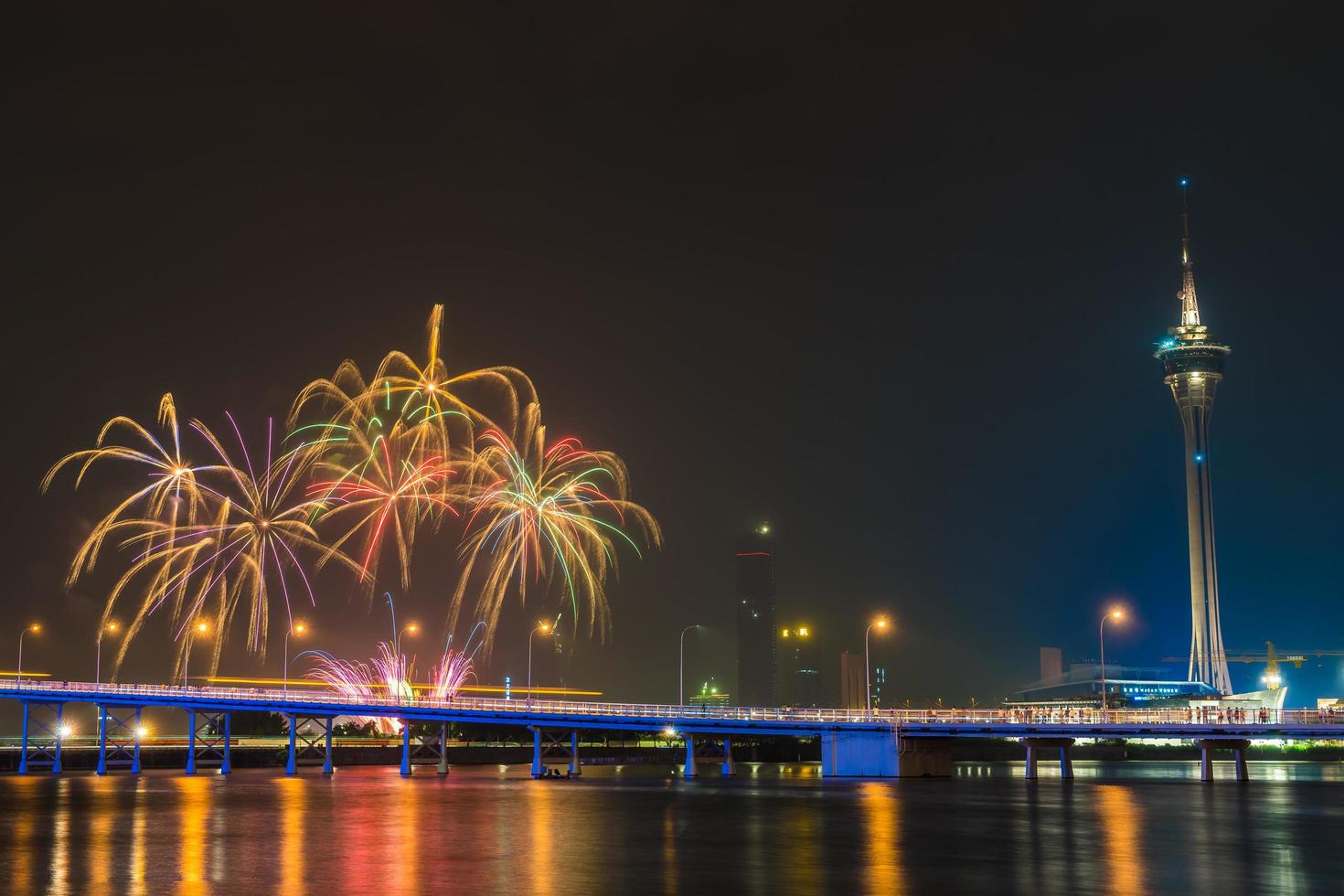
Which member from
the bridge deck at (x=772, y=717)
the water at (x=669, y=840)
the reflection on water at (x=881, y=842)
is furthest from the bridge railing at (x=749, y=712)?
the reflection on water at (x=881, y=842)

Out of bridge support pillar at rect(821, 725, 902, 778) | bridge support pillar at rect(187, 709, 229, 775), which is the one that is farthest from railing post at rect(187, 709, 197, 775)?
bridge support pillar at rect(821, 725, 902, 778)

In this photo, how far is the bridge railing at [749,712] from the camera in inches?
4141

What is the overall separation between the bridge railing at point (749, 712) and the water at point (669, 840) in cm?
1360

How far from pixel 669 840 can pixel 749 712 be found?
59.6m

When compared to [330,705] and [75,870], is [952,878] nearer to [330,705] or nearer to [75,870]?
[75,870]

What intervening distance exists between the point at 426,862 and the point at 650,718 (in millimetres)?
65302

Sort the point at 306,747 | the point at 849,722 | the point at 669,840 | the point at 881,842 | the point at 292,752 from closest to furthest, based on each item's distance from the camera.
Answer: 1. the point at 881,842
2. the point at 669,840
3. the point at 849,722
4. the point at 292,752
5. the point at 306,747

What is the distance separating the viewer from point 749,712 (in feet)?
367

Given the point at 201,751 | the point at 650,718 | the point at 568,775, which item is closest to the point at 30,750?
the point at 201,751

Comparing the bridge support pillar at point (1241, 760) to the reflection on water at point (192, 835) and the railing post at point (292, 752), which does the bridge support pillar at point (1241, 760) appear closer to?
the reflection on water at point (192, 835)

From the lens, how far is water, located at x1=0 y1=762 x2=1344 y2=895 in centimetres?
3956

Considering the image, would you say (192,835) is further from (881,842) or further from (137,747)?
(137,747)

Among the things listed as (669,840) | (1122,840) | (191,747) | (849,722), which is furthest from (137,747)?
(1122,840)

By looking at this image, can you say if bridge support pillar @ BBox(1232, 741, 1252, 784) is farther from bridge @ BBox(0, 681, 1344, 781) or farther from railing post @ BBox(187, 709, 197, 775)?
railing post @ BBox(187, 709, 197, 775)
